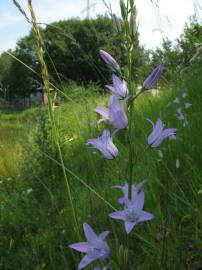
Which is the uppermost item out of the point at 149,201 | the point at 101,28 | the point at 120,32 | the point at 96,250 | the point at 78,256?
the point at 101,28

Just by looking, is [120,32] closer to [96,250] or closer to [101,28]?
[96,250]

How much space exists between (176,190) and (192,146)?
37cm

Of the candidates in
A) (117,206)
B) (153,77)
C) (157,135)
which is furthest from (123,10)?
(117,206)

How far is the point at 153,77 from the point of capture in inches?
46.7

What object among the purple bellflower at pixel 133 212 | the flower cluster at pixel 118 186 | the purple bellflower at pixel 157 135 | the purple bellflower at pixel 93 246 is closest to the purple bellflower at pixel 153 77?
the flower cluster at pixel 118 186

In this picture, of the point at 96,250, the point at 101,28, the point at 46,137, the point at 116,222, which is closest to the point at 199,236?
the point at 116,222

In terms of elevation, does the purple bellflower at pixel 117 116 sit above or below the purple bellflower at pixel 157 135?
above

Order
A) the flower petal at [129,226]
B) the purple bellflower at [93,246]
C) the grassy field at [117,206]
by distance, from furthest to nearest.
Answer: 1. the grassy field at [117,206]
2. the purple bellflower at [93,246]
3. the flower petal at [129,226]

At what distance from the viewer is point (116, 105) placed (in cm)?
120

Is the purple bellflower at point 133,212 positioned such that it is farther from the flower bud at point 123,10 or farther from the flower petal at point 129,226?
the flower bud at point 123,10

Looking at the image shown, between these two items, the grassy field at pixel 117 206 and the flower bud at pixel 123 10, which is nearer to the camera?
the flower bud at pixel 123 10

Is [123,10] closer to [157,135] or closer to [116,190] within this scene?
[157,135]

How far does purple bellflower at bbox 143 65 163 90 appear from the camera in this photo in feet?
3.85

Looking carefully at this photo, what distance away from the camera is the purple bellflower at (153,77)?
1.17 m
